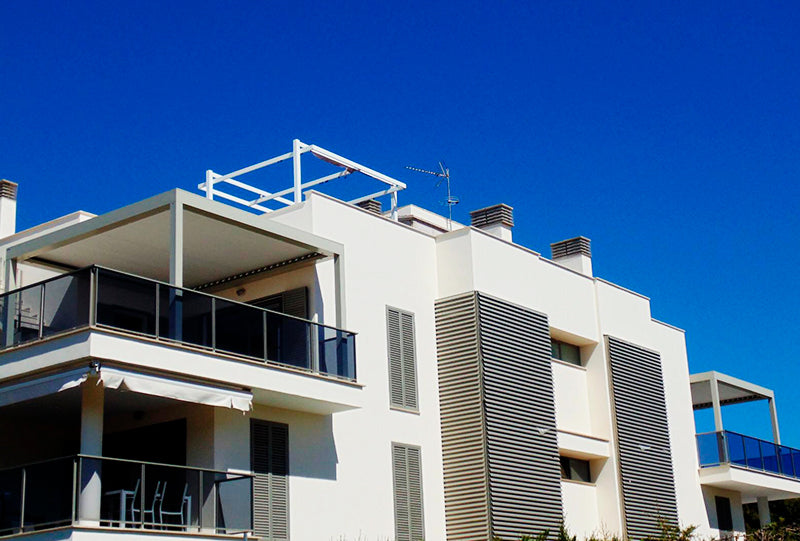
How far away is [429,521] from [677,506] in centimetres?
977

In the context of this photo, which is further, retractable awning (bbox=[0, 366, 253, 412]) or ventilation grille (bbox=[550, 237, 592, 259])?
ventilation grille (bbox=[550, 237, 592, 259])

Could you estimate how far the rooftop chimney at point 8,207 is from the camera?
26078 millimetres

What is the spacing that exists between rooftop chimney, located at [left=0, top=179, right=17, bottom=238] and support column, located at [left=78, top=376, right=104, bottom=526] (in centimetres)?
942

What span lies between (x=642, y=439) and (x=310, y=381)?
12.0 meters

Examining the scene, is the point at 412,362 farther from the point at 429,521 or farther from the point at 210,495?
the point at 210,495

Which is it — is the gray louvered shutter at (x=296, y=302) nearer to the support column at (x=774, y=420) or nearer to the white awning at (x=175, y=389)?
the white awning at (x=175, y=389)

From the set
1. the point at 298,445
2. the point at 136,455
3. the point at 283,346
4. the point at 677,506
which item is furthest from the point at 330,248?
the point at 677,506

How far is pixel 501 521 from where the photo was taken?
23031mm

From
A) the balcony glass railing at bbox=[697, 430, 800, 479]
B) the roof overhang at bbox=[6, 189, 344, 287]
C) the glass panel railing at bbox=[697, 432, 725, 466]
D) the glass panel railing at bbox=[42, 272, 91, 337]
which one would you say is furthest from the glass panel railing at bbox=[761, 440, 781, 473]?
the glass panel railing at bbox=[42, 272, 91, 337]

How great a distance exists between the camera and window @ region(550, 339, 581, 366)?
28031 millimetres

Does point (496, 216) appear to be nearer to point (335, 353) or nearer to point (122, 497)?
point (335, 353)

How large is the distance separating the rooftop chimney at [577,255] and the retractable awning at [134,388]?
14.0 meters

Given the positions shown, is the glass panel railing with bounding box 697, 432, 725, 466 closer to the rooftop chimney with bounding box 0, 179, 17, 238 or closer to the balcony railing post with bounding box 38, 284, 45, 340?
the rooftop chimney with bounding box 0, 179, 17, 238

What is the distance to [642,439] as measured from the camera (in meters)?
29.0
